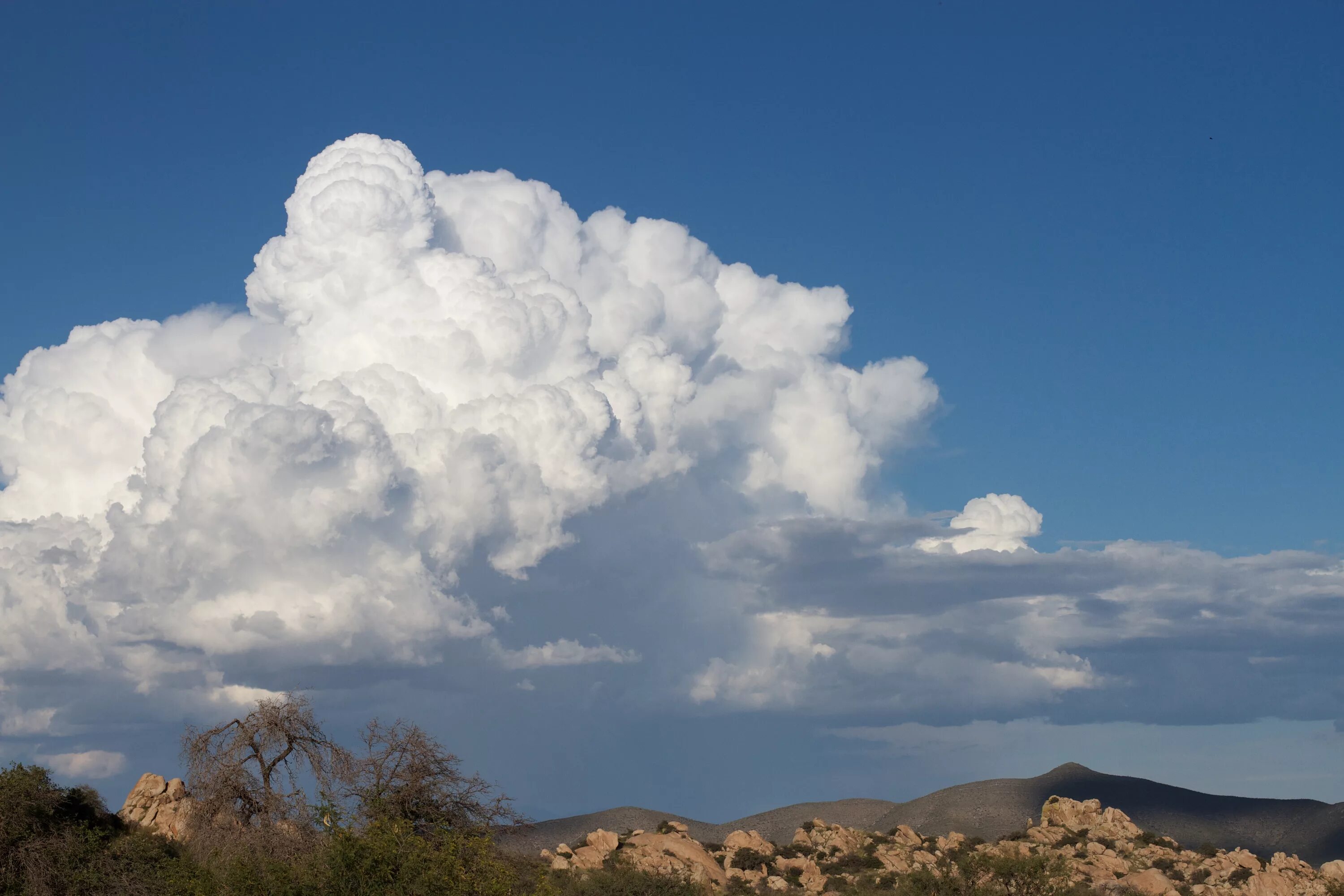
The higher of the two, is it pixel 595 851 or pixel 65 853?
pixel 65 853

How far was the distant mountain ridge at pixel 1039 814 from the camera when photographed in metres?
159

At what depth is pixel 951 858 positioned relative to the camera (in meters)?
93.1

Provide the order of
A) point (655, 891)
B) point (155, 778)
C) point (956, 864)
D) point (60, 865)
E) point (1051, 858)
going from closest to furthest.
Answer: point (60, 865) < point (155, 778) < point (655, 891) < point (956, 864) < point (1051, 858)

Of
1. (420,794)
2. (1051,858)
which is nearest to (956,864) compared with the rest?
(1051,858)

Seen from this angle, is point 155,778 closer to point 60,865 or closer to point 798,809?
point 60,865

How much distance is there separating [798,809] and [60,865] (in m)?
153

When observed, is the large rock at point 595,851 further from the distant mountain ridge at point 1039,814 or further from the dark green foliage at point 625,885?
the distant mountain ridge at point 1039,814

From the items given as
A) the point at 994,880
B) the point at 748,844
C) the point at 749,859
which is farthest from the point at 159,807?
the point at 748,844

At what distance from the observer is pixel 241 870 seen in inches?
1363

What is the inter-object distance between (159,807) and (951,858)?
61.1m

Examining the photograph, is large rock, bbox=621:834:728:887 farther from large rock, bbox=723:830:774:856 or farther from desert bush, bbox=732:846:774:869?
large rock, bbox=723:830:774:856

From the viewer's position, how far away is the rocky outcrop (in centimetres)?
5506

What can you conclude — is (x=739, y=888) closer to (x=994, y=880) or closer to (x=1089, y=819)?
(x=994, y=880)

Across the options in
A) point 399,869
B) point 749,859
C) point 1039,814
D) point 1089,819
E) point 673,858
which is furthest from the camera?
point 1039,814
